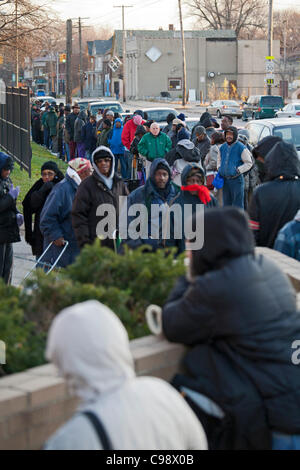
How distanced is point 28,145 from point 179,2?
47755 millimetres

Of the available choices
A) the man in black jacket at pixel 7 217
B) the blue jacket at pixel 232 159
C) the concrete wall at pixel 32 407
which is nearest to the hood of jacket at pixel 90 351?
the concrete wall at pixel 32 407

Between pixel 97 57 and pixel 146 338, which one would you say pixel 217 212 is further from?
pixel 97 57

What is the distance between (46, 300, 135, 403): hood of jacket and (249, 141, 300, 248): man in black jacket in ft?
14.6

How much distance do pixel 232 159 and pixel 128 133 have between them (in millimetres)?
6933

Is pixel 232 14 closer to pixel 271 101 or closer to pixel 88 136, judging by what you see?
pixel 271 101

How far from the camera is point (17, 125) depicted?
77.3 feet

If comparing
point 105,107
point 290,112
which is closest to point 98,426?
point 105,107

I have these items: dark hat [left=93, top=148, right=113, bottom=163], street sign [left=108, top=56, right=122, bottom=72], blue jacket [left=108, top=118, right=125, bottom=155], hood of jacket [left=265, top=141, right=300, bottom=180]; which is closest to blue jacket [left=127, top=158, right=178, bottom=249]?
dark hat [left=93, top=148, right=113, bottom=163]

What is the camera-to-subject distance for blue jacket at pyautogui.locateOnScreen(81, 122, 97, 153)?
24.5m

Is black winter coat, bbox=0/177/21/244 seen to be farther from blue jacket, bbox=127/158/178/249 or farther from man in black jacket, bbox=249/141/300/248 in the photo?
man in black jacket, bbox=249/141/300/248

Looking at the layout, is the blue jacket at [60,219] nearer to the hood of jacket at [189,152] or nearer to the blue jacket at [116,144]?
the hood of jacket at [189,152]

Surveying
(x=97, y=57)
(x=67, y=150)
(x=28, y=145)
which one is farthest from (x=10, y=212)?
(x=97, y=57)

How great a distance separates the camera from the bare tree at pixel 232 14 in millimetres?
112188

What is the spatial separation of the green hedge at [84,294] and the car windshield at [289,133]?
11.8 meters
